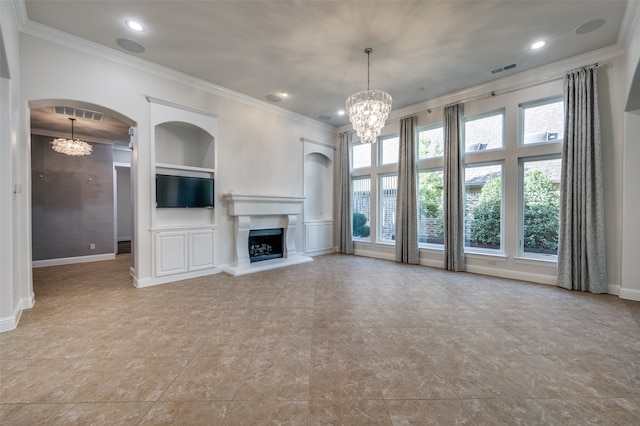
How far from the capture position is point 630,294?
12.6ft

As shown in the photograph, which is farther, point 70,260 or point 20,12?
point 70,260

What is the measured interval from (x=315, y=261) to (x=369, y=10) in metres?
4.96

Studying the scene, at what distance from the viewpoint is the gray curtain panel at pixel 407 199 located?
6188mm

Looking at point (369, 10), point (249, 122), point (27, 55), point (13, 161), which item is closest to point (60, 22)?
point (27, 55)

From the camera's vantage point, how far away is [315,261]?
6.60 metres

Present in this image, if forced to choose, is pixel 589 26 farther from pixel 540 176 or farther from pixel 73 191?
pixel 73 191

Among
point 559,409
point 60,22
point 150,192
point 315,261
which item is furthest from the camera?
point 315,261

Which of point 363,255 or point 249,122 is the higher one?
point 249,122

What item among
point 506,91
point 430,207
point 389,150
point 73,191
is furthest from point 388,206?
point 73,191

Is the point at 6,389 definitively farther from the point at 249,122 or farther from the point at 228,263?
the point at 249,122

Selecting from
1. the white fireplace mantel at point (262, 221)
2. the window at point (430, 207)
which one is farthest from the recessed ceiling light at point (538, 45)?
the white fireplace mantel at point (262, 221)

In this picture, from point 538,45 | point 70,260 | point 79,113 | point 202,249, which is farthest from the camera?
point 70,260

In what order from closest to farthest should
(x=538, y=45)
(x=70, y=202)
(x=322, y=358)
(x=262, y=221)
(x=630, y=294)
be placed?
(x=322, y=358)
(x=630, y=294)
(x=538, y=45)
(x=262, y=221)
(x=70, y=202)

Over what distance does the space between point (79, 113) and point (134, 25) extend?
304 centimetres
